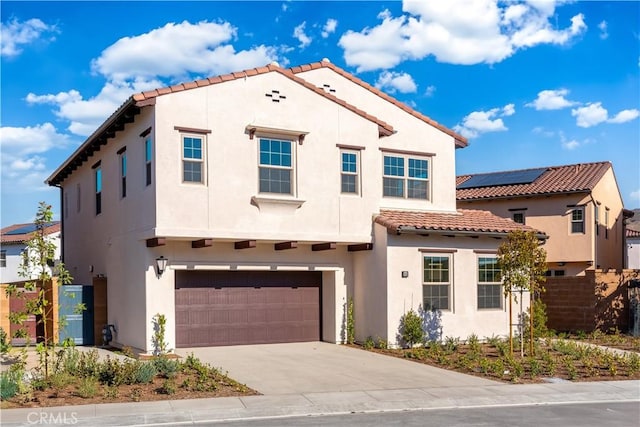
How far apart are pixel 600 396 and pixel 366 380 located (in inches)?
178

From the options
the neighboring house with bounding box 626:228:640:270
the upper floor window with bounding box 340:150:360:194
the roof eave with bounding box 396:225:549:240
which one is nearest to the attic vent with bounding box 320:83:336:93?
the upper floor window with bounding box 340:150:360:194

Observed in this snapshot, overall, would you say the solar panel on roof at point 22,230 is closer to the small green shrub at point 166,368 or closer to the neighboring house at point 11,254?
the neighboring house at point 11,254

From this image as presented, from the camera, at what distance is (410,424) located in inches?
428

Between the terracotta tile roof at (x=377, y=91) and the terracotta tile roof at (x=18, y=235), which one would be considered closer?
the terracotta tile roof at (x=377, y=91)

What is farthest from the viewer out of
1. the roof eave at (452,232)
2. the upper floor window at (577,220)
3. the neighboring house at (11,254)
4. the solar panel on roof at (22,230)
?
the solar panel on roof at (22,230)

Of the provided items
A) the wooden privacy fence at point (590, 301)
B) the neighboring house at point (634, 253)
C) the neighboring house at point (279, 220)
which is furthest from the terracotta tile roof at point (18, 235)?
the neighboring house at point (634, 253)

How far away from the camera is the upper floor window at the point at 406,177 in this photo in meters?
21.7

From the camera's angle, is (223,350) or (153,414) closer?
(153,414)

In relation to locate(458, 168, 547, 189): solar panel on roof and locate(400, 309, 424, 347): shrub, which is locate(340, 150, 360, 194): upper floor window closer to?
locate(400, 309, 424, 347): shrub

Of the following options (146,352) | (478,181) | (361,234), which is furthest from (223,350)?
(478,181)

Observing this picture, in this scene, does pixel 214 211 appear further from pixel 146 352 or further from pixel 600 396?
pixel 600 396

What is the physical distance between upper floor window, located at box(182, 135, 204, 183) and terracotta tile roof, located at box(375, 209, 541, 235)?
17.3 ft

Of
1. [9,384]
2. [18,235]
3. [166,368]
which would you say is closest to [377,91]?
[166,368]

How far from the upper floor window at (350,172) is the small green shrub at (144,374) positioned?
8.26 meters
